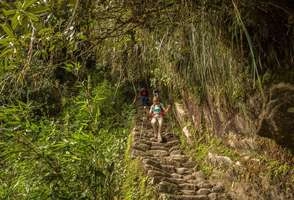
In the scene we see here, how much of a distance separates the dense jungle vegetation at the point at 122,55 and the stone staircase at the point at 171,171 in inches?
48.9

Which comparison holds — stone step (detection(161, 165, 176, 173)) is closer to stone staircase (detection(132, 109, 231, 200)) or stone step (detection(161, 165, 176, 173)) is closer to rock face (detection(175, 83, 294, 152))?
stone staircase (detection(132, 109, 231, 200))

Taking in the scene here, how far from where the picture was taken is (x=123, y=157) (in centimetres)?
862

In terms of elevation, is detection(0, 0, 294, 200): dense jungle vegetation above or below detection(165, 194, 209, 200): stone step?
above

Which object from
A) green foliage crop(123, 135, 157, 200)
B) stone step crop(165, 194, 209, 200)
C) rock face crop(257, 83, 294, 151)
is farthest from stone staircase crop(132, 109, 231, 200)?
rock face crop(257, 83, 294, 151)

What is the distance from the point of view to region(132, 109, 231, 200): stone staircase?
6119 mm

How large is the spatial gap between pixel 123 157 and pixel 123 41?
537 centimetres

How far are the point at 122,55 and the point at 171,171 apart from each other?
3.49 metres

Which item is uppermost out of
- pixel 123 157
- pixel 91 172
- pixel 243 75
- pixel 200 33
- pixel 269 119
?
pixel 200 33

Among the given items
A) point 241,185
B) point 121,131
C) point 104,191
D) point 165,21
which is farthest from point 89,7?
point 121,131

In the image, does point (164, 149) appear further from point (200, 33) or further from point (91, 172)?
point (200, 33)

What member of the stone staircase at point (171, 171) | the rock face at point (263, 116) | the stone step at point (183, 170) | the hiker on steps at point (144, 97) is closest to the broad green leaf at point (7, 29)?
the rock face at point (263, 116)

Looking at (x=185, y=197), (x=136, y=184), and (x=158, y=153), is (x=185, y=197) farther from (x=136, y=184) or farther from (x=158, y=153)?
(x=158, y=153)

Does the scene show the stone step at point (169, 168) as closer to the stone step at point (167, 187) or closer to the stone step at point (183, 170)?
the stone step at point (183, 170)

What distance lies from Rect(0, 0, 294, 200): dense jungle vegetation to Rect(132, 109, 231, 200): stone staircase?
1.24m
